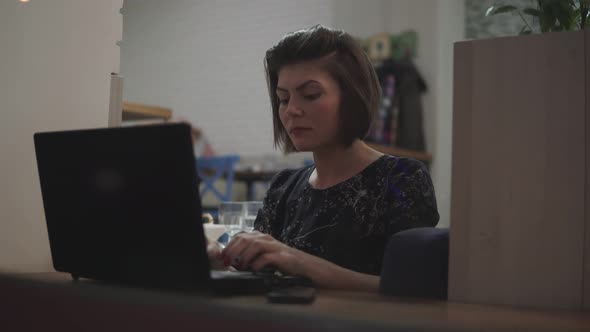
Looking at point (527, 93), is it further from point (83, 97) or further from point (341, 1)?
point (341, 1)

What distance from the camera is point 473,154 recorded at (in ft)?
2.58

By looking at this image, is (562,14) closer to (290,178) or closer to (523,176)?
(523,176)

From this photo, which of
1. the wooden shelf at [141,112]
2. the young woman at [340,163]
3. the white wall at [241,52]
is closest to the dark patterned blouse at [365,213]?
the young woman at [340,163]

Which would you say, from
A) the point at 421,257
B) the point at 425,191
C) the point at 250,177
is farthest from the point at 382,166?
the point at 250,177

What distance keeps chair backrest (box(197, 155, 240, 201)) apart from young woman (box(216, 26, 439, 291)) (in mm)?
3547

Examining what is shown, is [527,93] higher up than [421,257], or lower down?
higher up

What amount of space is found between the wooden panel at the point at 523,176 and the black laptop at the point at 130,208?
24cm

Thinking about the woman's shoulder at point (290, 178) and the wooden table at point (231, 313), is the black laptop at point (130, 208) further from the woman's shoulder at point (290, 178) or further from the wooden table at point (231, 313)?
the woman's shoulder at point (290, 178)

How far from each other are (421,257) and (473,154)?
7.4 inches

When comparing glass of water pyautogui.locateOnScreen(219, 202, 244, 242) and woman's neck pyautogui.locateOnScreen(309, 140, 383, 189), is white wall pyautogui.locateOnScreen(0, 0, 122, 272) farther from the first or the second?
glass of water pyautogui.locateOnScreen(219, 202, 244, 242)

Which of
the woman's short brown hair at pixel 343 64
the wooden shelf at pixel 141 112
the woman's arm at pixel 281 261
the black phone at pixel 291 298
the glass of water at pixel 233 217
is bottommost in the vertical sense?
the glass of water at pixel 233 217

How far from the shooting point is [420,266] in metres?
0.90

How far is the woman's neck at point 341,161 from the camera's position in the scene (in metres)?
1.37

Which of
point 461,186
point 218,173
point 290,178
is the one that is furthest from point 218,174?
point 461,186
